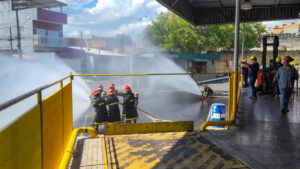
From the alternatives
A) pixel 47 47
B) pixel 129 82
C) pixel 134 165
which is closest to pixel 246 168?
pixel 134 165

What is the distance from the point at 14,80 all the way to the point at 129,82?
12.9 metres

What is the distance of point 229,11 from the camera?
554 inches

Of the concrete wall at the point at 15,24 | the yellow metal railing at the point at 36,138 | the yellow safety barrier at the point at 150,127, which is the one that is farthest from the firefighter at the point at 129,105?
the concrete wall at the point at 15,24

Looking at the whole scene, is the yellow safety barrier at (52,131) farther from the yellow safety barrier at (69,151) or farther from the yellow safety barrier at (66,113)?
the yellow safety barrier at (66,113)

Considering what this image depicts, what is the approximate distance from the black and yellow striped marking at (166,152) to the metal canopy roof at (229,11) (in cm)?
821

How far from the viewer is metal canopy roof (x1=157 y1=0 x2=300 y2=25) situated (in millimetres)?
12812

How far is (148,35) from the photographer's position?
1479 inches

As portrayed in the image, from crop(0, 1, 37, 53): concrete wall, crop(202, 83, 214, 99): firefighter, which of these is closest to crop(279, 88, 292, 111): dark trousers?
crop(202, 83, 214, 99): firefighter

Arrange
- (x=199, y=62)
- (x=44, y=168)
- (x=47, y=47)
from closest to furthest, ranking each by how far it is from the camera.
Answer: (x=44, y=168) < (x=199, y=62) < (x=47, y=47)

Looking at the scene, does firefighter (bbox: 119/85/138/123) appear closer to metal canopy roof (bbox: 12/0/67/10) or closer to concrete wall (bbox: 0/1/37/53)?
metal canopy roof (bbox: 12/0/67/10)

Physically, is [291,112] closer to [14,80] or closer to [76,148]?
[76,148]

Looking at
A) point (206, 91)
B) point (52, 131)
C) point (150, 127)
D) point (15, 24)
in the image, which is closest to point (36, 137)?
point (52, 131)

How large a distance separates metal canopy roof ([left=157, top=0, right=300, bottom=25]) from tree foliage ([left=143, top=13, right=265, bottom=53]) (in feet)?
57.9

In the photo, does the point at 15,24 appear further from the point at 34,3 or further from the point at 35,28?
the point at 34,3
